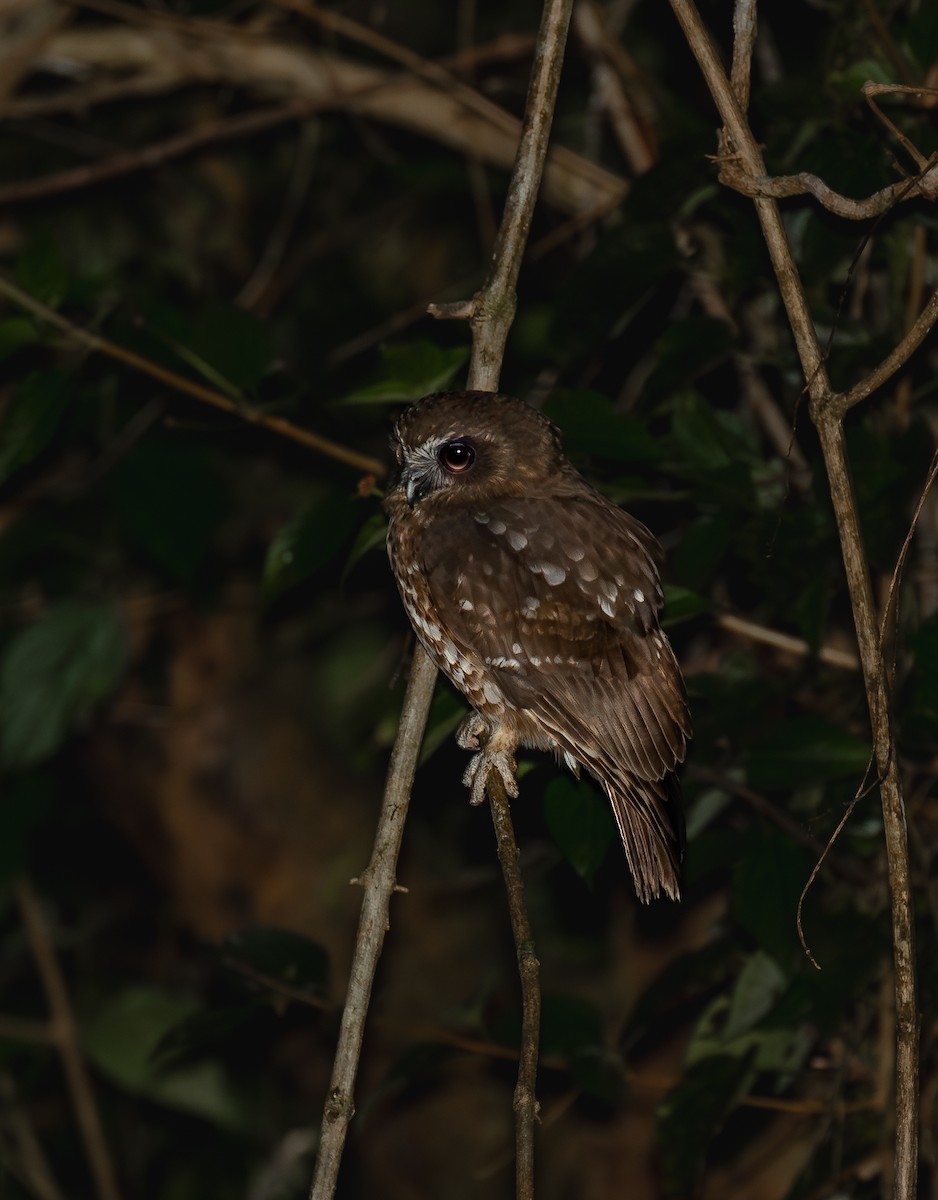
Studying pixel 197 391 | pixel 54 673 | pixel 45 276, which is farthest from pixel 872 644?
pixel 54 673

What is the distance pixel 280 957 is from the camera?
3086 mm

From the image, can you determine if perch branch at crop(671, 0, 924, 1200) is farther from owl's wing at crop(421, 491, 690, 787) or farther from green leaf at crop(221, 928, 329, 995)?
green leaf at crop(221, 928, 329, 995)

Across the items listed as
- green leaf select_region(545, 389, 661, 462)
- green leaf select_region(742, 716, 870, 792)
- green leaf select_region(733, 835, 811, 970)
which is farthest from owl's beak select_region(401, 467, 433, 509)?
green leaf select_region(733, 835, 811, 970)

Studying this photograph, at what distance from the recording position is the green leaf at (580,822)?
8.46 feet

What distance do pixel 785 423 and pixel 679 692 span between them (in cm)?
110

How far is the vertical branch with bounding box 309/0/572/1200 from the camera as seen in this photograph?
7.09 ft

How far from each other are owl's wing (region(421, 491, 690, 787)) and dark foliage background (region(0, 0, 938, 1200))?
0.43ft

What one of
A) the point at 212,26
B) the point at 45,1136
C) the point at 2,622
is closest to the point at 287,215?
the point at 212,26

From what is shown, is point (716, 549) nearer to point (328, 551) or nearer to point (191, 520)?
point (328, 551)

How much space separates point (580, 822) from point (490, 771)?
0.19m

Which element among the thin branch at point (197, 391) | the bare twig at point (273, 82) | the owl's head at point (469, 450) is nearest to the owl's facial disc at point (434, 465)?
the owl's head at point (469, 450)

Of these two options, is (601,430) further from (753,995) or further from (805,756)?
(753,995)

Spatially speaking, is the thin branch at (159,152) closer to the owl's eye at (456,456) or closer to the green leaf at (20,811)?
the green leaf at (20,811)

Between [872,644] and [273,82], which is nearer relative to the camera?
[872,644]
